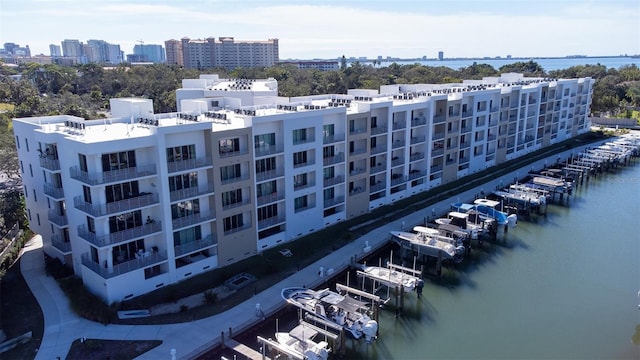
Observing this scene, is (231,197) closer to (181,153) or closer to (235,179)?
(235,179)

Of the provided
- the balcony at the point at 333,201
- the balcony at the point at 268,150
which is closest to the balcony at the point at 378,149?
the balcony at the point at 333,201

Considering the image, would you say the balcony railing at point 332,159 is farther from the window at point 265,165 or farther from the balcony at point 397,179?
the balcony at point 397,179

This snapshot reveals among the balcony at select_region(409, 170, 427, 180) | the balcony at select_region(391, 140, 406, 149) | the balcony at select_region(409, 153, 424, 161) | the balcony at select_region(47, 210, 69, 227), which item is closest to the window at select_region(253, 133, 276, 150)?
the balcony at select_region(47, 210, 69, 227)

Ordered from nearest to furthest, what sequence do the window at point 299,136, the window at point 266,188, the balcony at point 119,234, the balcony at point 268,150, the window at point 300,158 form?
1. the balcony at point 119,234
2. the balcony at point 268,150
3. the window at point 266,188
4. the window at point 299,136
5. the window at point 300,158

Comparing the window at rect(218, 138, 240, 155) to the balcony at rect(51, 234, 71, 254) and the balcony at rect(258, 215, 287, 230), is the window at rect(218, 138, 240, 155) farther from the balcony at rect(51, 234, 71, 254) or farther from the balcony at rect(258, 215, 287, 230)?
the balcony at rect(51, 234, 71, 254)

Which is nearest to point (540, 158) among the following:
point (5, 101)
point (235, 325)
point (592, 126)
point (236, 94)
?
point (592, 126)

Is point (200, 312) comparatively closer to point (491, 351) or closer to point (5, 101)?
point (491, 351)
